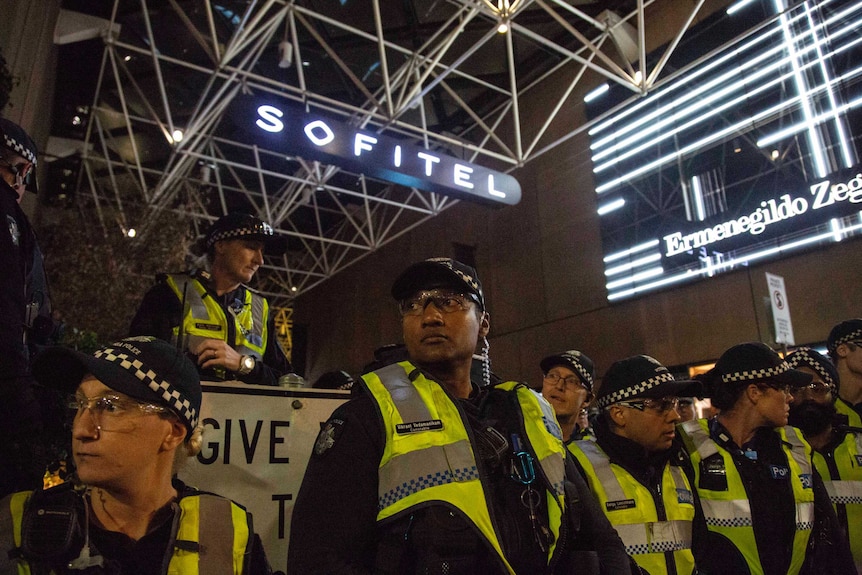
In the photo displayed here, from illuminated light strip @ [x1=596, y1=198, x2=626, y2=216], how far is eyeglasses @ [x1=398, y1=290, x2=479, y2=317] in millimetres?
8773

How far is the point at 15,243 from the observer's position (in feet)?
6.75

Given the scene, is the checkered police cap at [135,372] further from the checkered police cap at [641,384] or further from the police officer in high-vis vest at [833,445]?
the police officer in high-vis vest at [833,445]

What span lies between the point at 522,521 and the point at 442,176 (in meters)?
5.65

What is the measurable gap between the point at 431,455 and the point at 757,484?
2.08 m

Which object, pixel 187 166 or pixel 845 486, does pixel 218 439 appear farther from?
pixel 187 166

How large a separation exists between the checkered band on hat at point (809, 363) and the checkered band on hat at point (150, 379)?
3.64m

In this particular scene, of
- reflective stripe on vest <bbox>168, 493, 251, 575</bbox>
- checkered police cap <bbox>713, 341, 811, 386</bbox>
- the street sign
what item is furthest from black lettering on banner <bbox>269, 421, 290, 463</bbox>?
the street sign

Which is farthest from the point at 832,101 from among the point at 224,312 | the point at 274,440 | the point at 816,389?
the point at 274,440

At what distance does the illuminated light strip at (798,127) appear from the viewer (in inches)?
289

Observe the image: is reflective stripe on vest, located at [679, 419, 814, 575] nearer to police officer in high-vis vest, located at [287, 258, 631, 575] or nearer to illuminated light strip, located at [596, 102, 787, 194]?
police officer in high-vis vest, located at [287, 258, 631, 575]

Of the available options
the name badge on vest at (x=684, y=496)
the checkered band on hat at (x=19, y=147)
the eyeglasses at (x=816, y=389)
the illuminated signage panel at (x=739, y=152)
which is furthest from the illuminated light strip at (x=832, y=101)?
the checkered band on hat at (x=19, y=147)

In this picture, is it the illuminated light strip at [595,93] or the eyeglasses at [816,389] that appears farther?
the illuminated light strip at [595,93]

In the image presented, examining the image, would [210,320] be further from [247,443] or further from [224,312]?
[247,443]

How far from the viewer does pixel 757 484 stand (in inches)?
114
